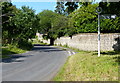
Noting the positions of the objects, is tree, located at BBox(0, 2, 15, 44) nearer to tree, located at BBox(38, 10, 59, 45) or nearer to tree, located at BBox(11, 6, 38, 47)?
tree, located at BBox(11, 6, 38, 47)

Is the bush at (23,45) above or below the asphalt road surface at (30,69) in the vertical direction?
above

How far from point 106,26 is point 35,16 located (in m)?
16.0

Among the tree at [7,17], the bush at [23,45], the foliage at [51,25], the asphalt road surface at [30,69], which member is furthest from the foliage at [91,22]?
the foliage at [51,25]

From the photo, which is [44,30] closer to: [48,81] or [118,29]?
[118,29]

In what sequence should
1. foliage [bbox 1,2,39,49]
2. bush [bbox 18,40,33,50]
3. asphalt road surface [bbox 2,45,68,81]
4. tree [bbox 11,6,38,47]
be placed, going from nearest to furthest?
asphalt road surface [bbox 2,45,68,81] → foliage [bbox 1,2,39,49] → tree [bbox 11,6,38,47] → bush [bbox 18,40,33,50]

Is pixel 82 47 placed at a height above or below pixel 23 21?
below

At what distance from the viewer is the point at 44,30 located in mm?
70688

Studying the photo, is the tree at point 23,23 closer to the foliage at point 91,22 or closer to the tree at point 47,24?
the foliage at point 91,22

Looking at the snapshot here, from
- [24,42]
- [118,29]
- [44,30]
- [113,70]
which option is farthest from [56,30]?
[113,70]

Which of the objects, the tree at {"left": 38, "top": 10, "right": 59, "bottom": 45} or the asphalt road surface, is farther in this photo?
the tree at {"left": 38, "top": 10, "right": 59, "bottom": 45}

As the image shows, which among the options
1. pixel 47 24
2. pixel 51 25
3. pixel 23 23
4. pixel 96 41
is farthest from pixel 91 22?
pixel 47 24

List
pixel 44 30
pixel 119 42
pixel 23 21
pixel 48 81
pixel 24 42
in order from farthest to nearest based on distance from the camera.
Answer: pixel 44 30, pixel 24 42, pixel 23 21, pixel 119 42, pixel 48 81

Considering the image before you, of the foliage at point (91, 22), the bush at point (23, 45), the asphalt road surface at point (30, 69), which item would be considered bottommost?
the asphalt road surface at point (30, 69)

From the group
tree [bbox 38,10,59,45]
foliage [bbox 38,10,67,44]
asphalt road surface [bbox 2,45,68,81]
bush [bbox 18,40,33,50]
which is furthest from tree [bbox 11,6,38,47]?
tree [bbox 38,10,59,45]
